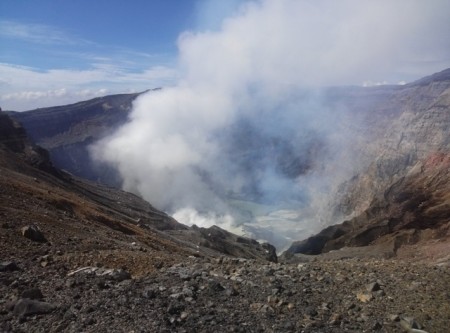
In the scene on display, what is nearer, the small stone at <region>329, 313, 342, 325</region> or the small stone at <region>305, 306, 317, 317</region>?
the small stone at <region>329, 313, 342, 325</region>

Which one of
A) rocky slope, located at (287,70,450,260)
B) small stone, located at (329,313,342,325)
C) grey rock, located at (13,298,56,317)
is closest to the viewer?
small stone, located at (329,313,342,325)

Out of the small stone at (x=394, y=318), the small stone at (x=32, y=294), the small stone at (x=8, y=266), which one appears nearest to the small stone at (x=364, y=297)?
the small stone at (x=394, y=318)

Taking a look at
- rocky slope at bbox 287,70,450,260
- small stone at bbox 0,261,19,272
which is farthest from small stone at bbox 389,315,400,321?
rocky slope at bbox 287,70,450,260

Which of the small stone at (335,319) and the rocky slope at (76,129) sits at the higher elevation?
the rocky slope at (76,129)

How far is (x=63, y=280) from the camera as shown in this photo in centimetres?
1026

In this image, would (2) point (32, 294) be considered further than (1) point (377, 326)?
Yes

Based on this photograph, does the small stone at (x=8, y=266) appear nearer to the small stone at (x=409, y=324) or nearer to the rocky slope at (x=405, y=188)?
the small stone at (x=409, y=324)

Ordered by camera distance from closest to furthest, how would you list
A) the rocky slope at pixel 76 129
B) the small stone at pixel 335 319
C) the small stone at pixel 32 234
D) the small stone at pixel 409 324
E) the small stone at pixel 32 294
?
the small stone at pixel 409 324
the small stone at pixel 335 319
the small stone at pixel 32 294
the small stone at pixel 32 234
the rocky slope at pixel 76 129

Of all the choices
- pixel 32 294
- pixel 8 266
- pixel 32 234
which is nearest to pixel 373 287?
pixel 32 294

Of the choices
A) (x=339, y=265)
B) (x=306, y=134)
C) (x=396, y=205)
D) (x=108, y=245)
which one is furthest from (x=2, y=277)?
(x=306, y=134)

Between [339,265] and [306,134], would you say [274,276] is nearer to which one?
[339,265]

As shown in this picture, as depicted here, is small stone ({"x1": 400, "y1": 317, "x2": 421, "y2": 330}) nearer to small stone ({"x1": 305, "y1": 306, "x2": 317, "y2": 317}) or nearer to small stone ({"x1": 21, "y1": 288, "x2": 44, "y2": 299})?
small stone ({"x1": 305, "y1": 306, "x2": 317, "y2": 317})

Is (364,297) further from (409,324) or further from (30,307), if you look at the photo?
(30,307)

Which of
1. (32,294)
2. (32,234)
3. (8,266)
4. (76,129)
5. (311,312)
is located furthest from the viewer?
(76,129)
